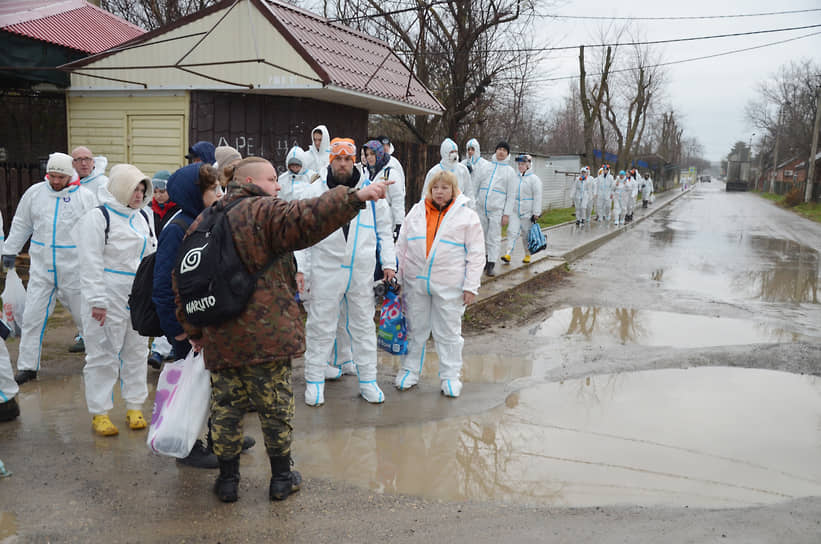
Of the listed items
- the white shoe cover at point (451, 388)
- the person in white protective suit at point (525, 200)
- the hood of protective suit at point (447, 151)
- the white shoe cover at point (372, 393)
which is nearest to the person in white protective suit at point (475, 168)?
the hood of protective suit at point (447, 151)

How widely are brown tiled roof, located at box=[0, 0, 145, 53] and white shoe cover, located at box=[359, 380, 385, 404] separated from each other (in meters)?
8.61

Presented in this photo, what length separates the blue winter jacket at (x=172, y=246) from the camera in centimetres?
347

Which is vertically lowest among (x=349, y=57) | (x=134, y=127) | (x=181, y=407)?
(x=181, y=407)

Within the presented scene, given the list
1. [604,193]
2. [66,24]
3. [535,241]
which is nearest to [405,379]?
[535,241]

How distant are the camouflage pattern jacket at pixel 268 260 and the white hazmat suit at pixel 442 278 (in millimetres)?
1976

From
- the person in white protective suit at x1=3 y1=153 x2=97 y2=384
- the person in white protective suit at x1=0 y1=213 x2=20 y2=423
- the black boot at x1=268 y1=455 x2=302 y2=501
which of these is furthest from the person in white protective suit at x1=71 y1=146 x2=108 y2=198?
the black boot at x1=268 y1=455 x2=302 y2=501

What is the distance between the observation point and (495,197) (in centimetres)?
1008

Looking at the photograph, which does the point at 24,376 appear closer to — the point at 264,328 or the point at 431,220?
Answer: the point at 264,328

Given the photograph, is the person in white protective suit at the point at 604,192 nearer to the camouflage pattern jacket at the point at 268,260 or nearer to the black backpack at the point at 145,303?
the black backpack at the point at 145,303

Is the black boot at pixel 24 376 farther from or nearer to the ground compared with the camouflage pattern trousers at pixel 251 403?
nearer to the ground

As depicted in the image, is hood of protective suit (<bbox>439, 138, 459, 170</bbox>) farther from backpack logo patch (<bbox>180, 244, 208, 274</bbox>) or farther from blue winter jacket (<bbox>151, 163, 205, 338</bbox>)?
backpack logo patch (<bbox>180, 244, 208, 274</bbox>)

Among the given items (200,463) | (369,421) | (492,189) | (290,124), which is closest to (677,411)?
(369,421)

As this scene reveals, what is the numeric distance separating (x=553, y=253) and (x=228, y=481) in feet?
36.5

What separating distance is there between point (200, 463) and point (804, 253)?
1680 centimetres
